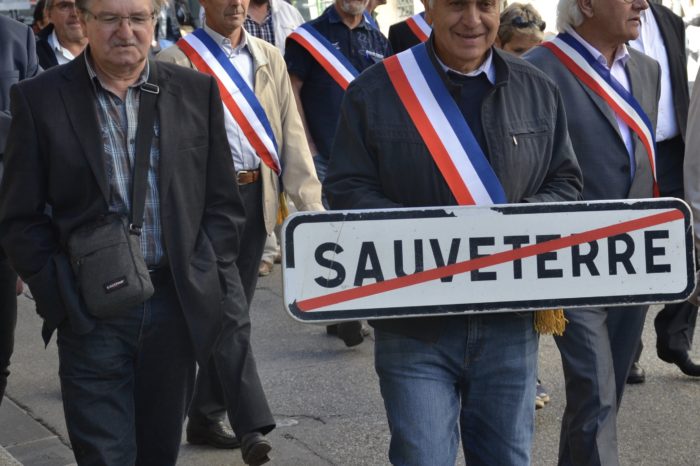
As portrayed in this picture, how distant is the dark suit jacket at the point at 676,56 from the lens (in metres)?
5.08

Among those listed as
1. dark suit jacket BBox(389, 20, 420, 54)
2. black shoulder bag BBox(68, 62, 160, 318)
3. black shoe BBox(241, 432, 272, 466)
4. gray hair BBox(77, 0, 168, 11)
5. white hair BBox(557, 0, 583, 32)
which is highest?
gray hair BBox(77, 0, 168, 11)

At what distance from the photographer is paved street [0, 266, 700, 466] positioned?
5301 millimetres

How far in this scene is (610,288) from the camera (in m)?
3.11

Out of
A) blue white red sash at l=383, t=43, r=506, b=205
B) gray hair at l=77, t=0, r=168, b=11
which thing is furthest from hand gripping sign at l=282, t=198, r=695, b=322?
gray hair at l=77, t=0, r=168, b=11

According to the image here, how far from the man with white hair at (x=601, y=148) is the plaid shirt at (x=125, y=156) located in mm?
1374

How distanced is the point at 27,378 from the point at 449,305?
414cm

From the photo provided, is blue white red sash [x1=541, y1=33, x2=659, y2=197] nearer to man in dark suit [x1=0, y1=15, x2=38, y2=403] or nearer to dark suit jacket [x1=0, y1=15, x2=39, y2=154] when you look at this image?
man in dark suit [x1=0, y1=15, x2=38, y2=403]

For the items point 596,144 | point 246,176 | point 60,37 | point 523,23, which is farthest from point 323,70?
point 596,144

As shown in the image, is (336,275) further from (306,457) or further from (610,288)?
(306,457)

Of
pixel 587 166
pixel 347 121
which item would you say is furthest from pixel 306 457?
pixel 347 121

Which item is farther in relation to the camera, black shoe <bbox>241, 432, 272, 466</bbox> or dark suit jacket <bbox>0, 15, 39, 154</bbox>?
dark suit jacket <bbox>0, 15, 39, 154</bbox>

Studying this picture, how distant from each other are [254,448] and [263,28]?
457 cm

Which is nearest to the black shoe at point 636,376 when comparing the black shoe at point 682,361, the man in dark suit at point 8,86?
the black shoe at point 682,361

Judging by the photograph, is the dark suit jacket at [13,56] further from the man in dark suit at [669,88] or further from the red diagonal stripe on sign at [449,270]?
the man in dark suit at [669,88]
